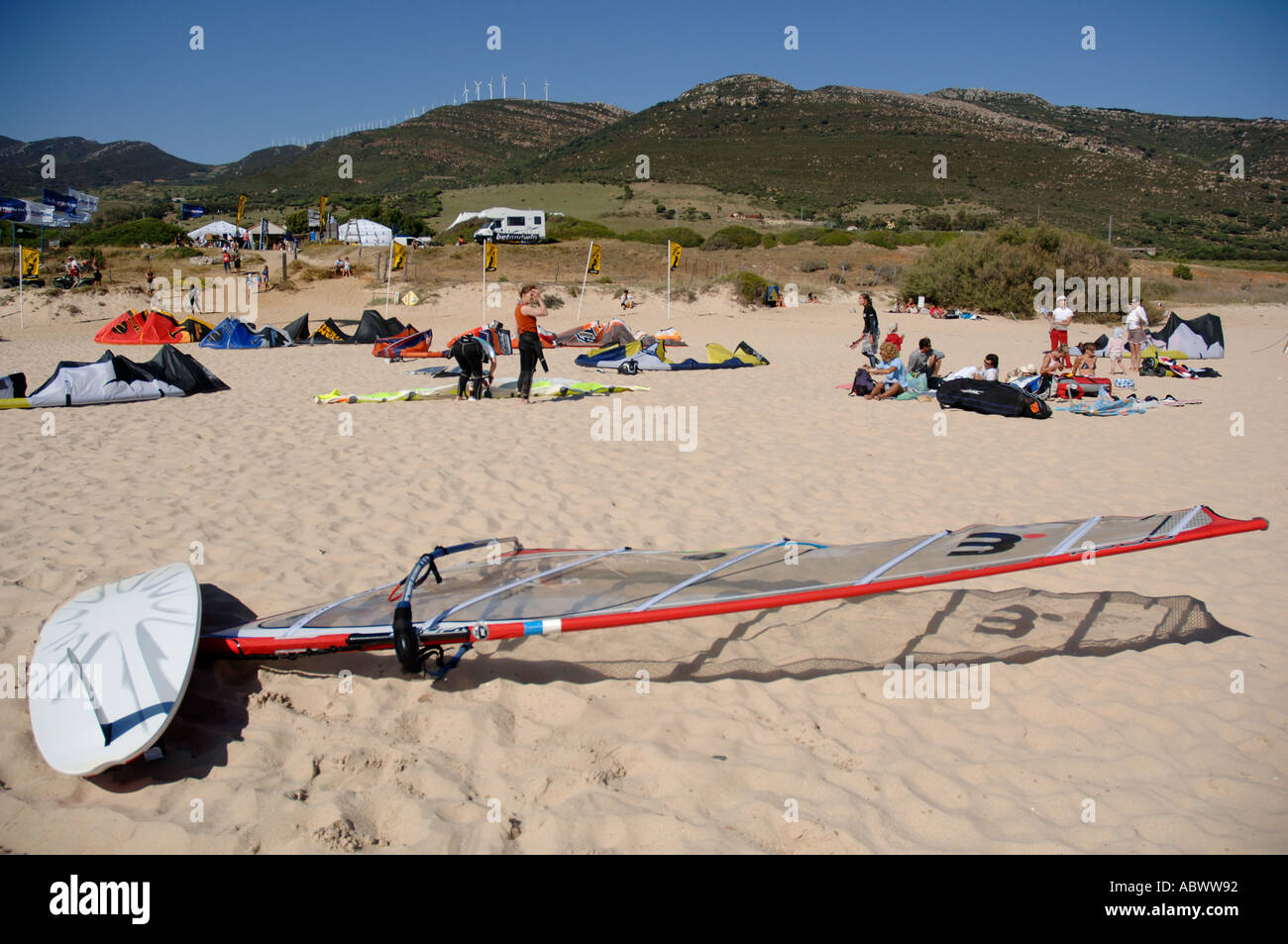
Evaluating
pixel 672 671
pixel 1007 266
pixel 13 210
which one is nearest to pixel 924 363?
pixel 672 671

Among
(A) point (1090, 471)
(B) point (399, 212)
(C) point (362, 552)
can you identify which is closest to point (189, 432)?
(C) point (362, 552)

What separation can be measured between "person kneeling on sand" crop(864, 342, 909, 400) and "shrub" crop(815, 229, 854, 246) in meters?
26.5

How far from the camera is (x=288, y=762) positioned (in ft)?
9.48

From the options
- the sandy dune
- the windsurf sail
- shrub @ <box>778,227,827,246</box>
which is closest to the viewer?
the sandy dune

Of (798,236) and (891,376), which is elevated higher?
(798,236)

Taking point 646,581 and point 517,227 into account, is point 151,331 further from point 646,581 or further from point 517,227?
point 517,227

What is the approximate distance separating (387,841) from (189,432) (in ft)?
22.1

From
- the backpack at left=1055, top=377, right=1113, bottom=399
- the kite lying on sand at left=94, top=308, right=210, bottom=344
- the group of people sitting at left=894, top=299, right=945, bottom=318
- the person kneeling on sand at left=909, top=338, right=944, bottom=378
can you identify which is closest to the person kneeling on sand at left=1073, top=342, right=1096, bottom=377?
the backpack at left=1055, top=377, right=1113, bottom=399

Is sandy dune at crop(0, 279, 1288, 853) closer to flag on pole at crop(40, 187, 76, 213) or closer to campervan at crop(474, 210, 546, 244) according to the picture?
flag on pole at crop(40, 187, 76, 213)

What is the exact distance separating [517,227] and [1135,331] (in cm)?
3681

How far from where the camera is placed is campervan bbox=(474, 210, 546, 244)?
43250mm

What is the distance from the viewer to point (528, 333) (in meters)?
10.3

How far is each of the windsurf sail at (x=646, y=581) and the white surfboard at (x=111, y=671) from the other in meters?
0.26

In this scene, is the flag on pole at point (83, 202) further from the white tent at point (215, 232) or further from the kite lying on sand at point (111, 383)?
the kite lying on sand at point (111, 383)
